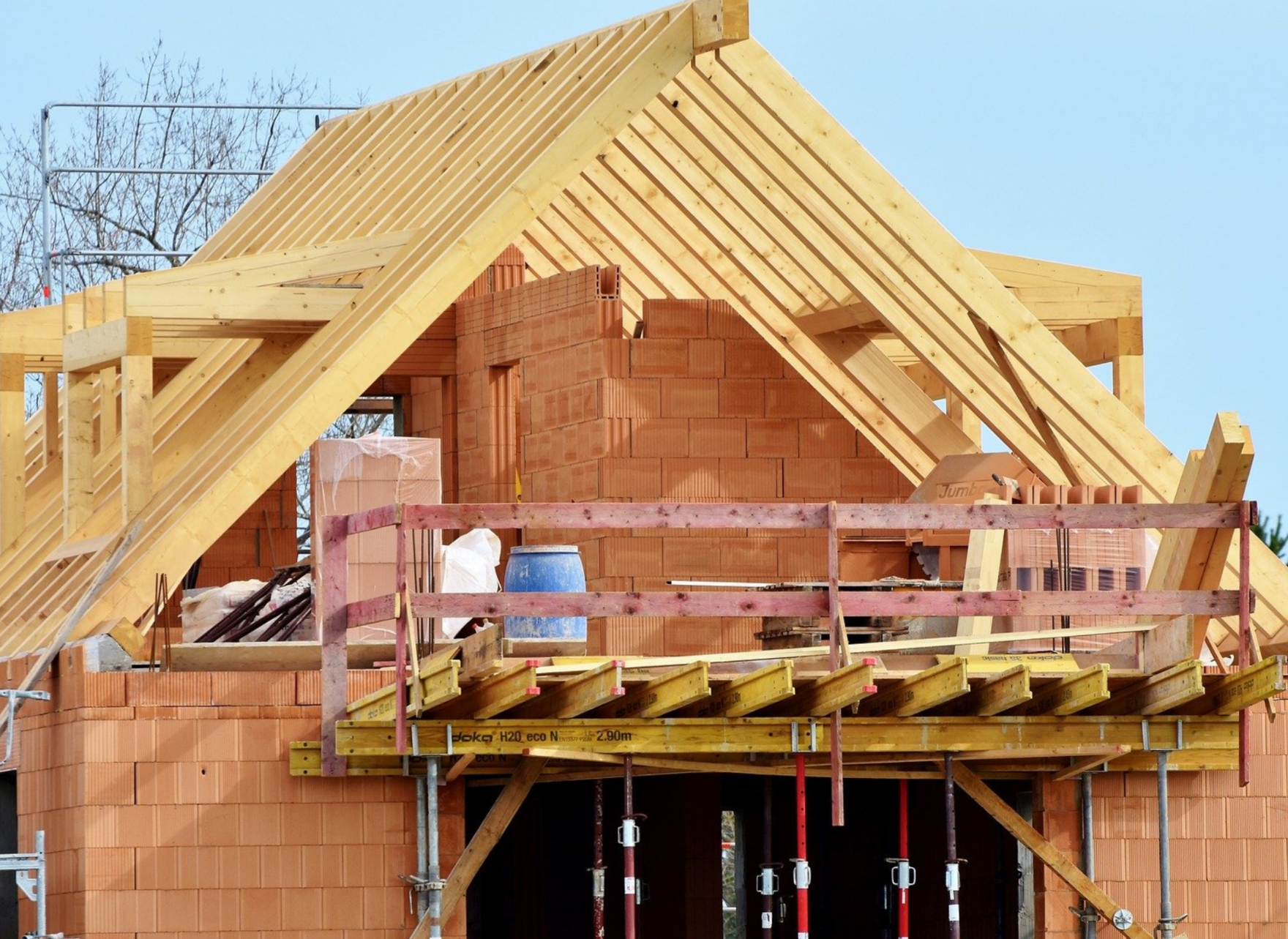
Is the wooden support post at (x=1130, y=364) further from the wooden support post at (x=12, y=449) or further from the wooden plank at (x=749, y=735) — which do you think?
the wooden support post at (x=12, y=449)

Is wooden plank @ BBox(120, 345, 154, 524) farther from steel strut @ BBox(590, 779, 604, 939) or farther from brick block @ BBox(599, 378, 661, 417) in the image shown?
brick block @ BBox(599, 378, 661, 417)

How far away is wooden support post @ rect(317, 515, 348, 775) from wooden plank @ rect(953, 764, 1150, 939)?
3382mm

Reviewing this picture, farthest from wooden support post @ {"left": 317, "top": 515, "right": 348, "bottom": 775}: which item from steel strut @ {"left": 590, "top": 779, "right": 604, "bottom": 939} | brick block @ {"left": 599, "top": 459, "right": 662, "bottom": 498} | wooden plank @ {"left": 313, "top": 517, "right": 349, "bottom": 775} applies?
brick block @ {"left": 599, "top": 459, "right": 662, "bottom": 498}

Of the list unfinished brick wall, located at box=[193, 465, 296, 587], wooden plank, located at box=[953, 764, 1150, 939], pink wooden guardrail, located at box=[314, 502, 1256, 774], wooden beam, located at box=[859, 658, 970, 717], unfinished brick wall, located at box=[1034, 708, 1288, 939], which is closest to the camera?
wooden beam, located at box=[859, 658, 970, 717]

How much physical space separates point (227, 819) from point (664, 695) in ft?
8.40

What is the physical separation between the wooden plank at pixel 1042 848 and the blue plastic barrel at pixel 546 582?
2.33 meters

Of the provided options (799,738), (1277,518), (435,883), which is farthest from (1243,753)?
(1277,518)

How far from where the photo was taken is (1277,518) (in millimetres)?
40344

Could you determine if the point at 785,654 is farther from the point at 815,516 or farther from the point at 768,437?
→ the point at 768,437

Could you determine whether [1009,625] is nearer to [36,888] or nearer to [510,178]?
[510,178]

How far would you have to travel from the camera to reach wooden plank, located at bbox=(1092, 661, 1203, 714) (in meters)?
12.3

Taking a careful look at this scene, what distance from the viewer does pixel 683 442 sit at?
57.2 feet

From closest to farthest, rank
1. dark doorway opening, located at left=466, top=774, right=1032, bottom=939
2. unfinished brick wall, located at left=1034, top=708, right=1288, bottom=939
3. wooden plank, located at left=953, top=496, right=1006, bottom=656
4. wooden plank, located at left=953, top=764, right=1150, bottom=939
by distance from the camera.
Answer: wooden plank, located at left=953, top=764, right=1150, bottom=939 → unfinished brick wall, located at left=1034, top=708, right=1288, bottom=939 → wooden plank, located at left=953, top=496, right=1006, bottom=656 → dark doorway opening, located at left=466, top=774, right=1032, bottom=939

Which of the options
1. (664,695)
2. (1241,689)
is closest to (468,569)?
(664,695)
